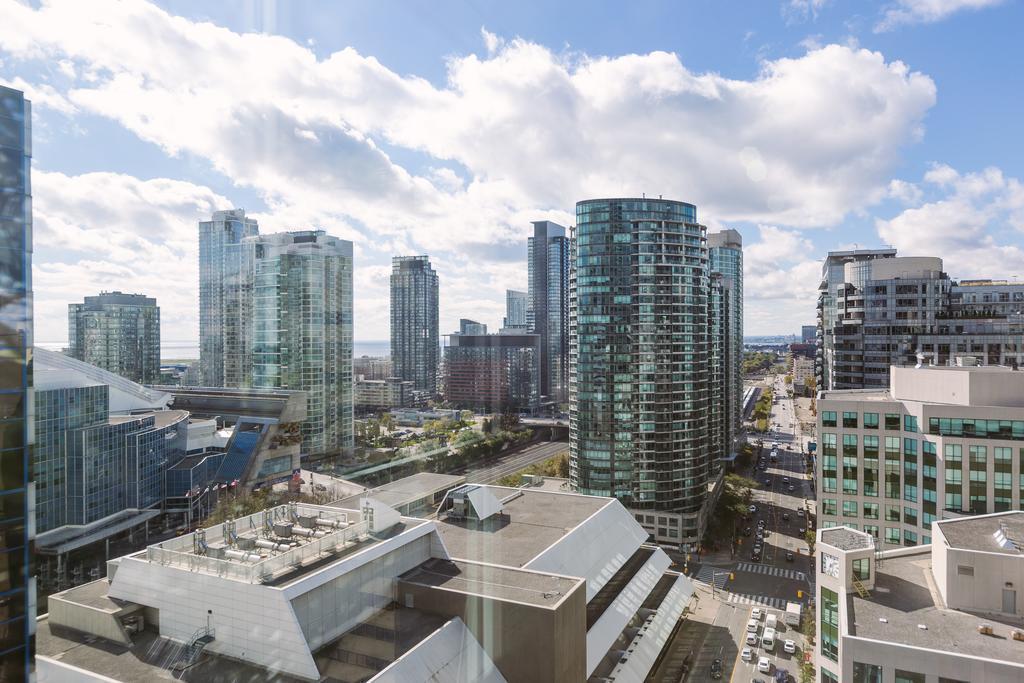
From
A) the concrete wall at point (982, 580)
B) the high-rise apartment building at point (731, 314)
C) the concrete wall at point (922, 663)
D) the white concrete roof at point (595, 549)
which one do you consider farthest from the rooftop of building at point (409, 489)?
the high-rise apartment building at point (731, 314)

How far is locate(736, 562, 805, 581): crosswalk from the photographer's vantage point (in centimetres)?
947

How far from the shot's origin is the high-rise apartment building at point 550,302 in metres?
16.7

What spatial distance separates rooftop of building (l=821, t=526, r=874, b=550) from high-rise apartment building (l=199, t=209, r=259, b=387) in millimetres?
5030

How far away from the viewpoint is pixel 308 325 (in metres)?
5.35

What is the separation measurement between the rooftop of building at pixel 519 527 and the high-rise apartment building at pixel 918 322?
918 cm

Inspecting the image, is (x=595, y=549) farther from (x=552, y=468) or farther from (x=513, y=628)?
(x=552, y=468)

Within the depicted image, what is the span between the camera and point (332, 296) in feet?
18.1

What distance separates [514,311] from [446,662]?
32.3ft

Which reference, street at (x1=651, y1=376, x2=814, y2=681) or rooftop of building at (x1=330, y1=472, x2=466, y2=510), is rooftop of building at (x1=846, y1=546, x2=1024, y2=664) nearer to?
street at (x1=651, y1=376, x2=814, y2=681)

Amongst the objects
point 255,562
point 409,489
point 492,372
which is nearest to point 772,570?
point 492,372

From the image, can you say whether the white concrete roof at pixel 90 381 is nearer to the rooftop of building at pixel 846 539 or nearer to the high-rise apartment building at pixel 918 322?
the rooftop of building at pixel 846 539

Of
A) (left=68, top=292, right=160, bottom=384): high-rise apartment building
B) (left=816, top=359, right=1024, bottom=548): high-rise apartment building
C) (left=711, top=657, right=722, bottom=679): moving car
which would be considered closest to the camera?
(left=68, top=292, right=160, bottom=384): high-rise apartment building

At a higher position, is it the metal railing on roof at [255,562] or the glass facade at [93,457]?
the glass facade at [93,457]

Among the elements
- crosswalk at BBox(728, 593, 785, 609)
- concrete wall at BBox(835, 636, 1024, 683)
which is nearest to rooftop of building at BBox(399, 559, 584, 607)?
concrete wall at BBox(835, 636, 1024, 683)
